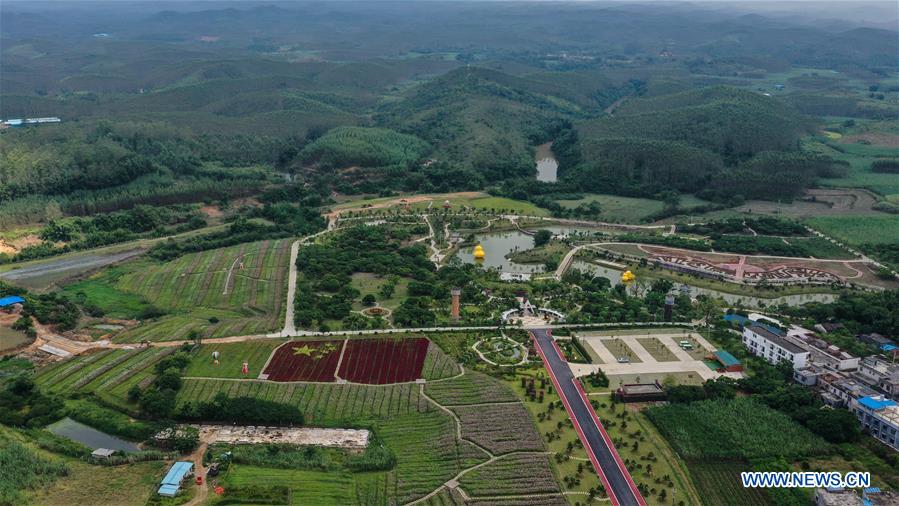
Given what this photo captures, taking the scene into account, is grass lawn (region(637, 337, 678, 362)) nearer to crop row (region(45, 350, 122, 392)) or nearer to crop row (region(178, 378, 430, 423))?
crop row (region(178, 378, 430, 423))

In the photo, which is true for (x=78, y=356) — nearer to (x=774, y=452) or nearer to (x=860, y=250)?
(x=774, y=452)

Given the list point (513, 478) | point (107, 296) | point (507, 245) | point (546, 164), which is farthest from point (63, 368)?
point (546, 164)

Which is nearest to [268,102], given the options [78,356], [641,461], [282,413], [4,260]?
[4,260]

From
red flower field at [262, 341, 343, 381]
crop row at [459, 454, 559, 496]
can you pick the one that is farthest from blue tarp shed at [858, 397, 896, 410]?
red flower field at [262, 341, 343, 381]

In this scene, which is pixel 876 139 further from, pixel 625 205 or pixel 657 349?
pixel 657 349

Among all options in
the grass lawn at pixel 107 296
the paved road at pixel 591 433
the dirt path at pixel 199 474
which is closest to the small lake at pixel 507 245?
the paved road at pixel 591 433

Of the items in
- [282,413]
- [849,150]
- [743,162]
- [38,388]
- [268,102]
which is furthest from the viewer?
[268,102]
